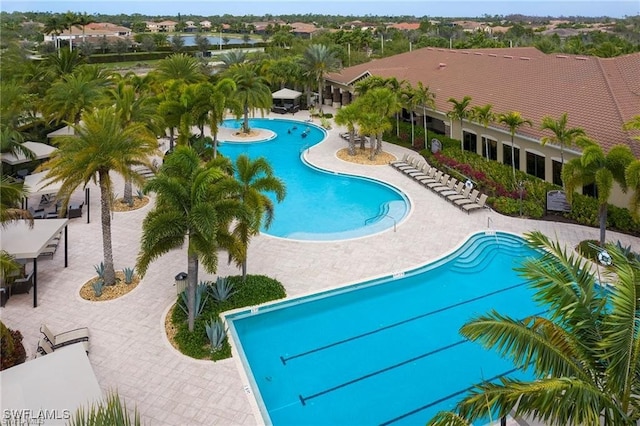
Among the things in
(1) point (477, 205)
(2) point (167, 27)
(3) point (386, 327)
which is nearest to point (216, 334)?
(3) point (386, 327)

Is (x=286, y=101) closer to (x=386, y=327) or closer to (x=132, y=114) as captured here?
(x=132, y=114)

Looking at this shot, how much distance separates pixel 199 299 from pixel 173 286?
7.29 feet

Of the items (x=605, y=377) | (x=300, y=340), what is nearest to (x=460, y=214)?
(x=300, y=340)

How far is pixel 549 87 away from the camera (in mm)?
26516

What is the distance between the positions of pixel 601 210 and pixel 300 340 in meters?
11.2

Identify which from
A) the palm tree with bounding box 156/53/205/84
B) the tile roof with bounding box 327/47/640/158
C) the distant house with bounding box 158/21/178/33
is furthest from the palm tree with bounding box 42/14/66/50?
the distant house with bounding box 158/21/178/33

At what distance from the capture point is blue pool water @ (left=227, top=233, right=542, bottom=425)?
10648 mm

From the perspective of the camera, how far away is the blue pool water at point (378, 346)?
1065cm

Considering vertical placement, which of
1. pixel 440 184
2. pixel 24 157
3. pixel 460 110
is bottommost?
pixel 440 184

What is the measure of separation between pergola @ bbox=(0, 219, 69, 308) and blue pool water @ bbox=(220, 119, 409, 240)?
7916 millimetres

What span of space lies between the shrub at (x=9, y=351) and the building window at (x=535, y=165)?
21.7 m

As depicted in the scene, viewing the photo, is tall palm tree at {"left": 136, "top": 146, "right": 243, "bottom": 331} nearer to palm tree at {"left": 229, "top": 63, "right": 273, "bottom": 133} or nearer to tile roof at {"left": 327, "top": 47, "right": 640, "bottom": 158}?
tile roof at {"left": 327, "top": 47, "right": 640, "bottom": 158}

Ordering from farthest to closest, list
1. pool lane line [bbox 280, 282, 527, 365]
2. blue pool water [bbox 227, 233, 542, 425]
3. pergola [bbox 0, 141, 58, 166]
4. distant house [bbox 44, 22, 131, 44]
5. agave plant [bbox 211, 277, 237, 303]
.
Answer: distant house [bbox 44, 22, 131, 44] → pergola [bbox 0, 141, 58, 166] → agave plant [bbox 211, 277, 237, 303] → pool lane line [bbox 280, 282, 527, 365] → blue pool water [bbox 227, 233, 542, 425]

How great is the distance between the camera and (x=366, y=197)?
24422 mm
